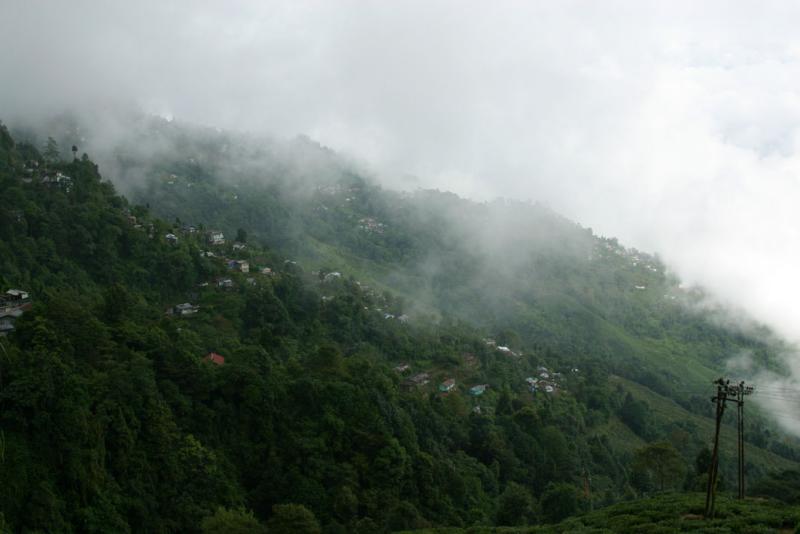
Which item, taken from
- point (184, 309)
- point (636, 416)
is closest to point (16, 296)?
point (184, 309)

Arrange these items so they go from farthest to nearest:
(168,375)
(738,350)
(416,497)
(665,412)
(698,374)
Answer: (738,350)
(698,374)
(665,412)
(416,497)
(168,375)

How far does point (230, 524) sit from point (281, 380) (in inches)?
503

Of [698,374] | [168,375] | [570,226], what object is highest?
[570,226]

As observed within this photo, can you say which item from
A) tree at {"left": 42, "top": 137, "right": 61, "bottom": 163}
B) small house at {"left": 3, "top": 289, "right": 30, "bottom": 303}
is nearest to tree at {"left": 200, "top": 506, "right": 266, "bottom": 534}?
small house at {"left": 3, "top": 289, "right": 30, "bottom": 303}

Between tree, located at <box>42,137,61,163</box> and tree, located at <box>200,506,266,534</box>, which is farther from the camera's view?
tree, located at <box>42,137,61,163</box>

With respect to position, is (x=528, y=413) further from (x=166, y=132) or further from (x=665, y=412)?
(x=166, y=132)

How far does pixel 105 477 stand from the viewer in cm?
2336

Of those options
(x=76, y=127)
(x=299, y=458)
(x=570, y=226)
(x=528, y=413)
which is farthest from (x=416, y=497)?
(x=570, y=226)

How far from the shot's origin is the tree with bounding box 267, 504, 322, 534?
2394 cm

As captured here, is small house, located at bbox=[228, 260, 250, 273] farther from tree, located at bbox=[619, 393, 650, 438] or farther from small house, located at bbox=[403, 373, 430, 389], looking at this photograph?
tree, located at bbox=[619, 393, 650, 438]

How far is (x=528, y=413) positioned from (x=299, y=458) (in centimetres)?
2538

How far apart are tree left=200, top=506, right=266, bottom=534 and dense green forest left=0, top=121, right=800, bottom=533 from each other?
0.41 ft

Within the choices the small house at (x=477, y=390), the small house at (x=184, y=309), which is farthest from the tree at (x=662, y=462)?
the small house at (x=184, y=309)

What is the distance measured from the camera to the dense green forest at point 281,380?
79.8 feet
